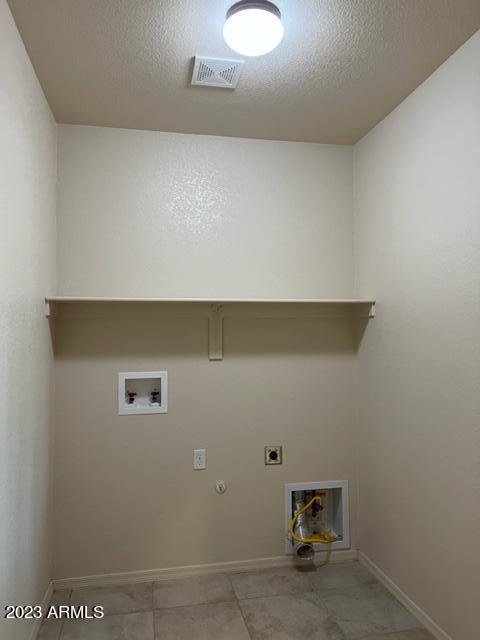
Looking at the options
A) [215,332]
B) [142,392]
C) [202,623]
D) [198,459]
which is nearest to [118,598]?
[202,623]

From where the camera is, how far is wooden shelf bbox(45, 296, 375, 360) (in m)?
2.39

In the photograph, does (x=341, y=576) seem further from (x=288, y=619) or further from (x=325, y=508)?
(x=288, y=619)

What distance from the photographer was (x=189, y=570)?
258cm

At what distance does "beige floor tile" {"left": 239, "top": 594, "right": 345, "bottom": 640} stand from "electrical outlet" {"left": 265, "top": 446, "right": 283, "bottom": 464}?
0.69 metres

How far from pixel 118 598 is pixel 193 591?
0.39m

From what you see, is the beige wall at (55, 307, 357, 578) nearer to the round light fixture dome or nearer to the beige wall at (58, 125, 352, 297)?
the beige wall at (58, 125, 352, 297)

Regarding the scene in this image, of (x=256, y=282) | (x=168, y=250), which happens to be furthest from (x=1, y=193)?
(x=256, y=282)

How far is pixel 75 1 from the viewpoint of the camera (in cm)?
159

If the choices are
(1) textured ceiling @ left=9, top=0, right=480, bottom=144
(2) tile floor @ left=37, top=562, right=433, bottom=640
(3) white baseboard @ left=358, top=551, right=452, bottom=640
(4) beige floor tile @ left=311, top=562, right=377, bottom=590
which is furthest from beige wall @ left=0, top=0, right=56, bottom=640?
(3) white baseboard @ left=358, top=551, right=452, bottom=640

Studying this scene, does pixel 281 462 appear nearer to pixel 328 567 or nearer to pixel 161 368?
pixel 328 567

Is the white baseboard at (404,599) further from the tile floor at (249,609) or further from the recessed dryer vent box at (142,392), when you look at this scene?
the recessed dryer vent box at (142,392)

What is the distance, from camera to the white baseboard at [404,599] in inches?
79.5

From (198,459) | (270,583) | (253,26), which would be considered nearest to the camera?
(253,26)

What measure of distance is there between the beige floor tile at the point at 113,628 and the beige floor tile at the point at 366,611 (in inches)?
35.2
